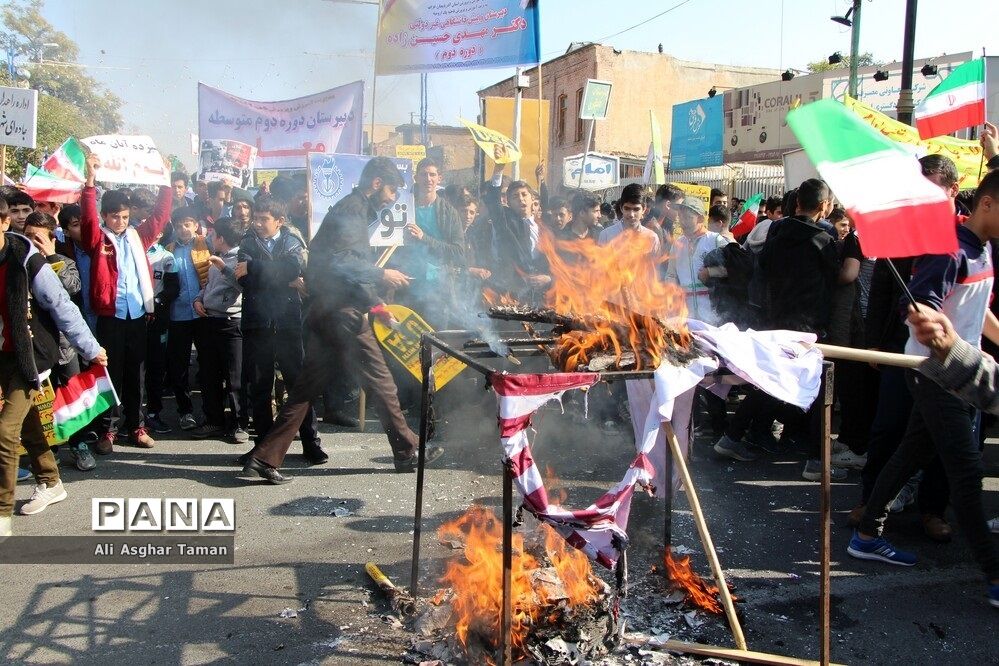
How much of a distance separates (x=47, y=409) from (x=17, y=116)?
248 inches

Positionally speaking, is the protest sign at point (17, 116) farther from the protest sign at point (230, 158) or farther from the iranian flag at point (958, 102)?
the iranian flag at point (958, 102)

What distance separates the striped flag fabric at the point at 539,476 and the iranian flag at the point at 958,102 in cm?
695

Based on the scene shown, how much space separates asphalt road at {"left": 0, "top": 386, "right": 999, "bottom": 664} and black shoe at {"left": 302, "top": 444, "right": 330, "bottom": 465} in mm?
94

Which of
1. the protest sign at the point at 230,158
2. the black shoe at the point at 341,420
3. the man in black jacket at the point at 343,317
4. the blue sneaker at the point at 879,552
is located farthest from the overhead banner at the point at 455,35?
the blue sneaker at the point at 879,552

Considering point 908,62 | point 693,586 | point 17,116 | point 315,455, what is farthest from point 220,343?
point 908,62

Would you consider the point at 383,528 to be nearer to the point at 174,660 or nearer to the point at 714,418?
the point at 174,660

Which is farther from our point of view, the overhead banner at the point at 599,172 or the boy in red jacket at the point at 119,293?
the overhead banner at the point at 599,172

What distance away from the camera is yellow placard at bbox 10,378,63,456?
16.8 feet

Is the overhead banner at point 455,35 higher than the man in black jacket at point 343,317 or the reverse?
higher

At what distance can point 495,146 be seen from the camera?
10.7 meters

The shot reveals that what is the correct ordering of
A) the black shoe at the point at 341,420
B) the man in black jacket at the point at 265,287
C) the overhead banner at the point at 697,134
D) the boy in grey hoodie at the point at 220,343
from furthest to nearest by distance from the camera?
the overhead banner at the point at 697,134 → the black shoe at the point at 341,420 → the boy in grey hoodie at the point at 220,343 → the man in black jacket at the point at 265,287

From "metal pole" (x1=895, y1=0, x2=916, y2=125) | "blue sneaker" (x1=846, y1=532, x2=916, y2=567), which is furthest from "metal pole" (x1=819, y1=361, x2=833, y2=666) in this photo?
"metal pole" (x1=895, y1=0, x2=916, y2=125)

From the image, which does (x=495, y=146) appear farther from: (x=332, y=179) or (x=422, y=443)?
(x=422, y=443)

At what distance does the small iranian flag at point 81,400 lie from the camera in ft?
17.3
